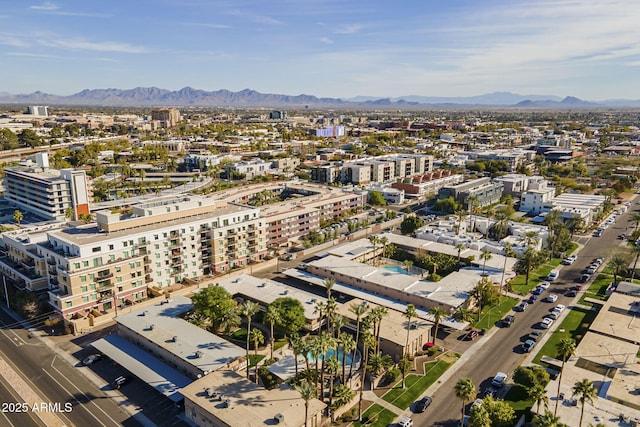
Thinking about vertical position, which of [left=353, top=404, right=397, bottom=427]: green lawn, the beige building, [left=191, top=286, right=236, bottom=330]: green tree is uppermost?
[left=191, top=286, right=236, bottom=330]: green tree

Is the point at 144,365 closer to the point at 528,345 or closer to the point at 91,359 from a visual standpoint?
the point at 91,359

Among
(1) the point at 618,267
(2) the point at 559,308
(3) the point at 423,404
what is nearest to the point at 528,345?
(2) the point at 559,308

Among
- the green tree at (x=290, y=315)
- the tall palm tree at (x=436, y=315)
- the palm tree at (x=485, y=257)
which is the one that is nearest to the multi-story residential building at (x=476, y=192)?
the palm tree at (x=485, y=257)

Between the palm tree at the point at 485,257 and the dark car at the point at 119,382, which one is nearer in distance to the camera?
the dark car at the point at 119,382

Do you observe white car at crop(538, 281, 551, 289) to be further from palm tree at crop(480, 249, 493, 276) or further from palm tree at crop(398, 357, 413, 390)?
palm tree at crop(398, 357, 413, 390)

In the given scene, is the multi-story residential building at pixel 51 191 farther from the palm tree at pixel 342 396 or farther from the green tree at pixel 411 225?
the palm tree at pixel 342 396

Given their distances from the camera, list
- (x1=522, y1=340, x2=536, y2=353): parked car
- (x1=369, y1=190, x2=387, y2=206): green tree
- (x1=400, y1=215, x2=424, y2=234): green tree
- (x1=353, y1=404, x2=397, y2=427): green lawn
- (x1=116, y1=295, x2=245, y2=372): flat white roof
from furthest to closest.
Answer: (x1=369, y1=190, x2=387, y2=206): green tree → (x1=400, y1=215, x2=424, y2=234): green tree → (x1=522, y1=340, x2=536, y2=353): parked car → (x1=116, y1=295, x2=245, y2=372): flat white roof → (x1=353, y1=404, x2=397, y2=427): green lawn

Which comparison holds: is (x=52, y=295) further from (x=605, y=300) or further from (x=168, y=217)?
(x=605, y=300)

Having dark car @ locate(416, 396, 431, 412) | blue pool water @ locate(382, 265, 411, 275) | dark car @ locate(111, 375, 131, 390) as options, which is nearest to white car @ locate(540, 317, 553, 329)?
blue pool water @ locate(382, 265, 411, 275)

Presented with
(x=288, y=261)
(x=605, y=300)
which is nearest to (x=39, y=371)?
(x=288, y=261)
